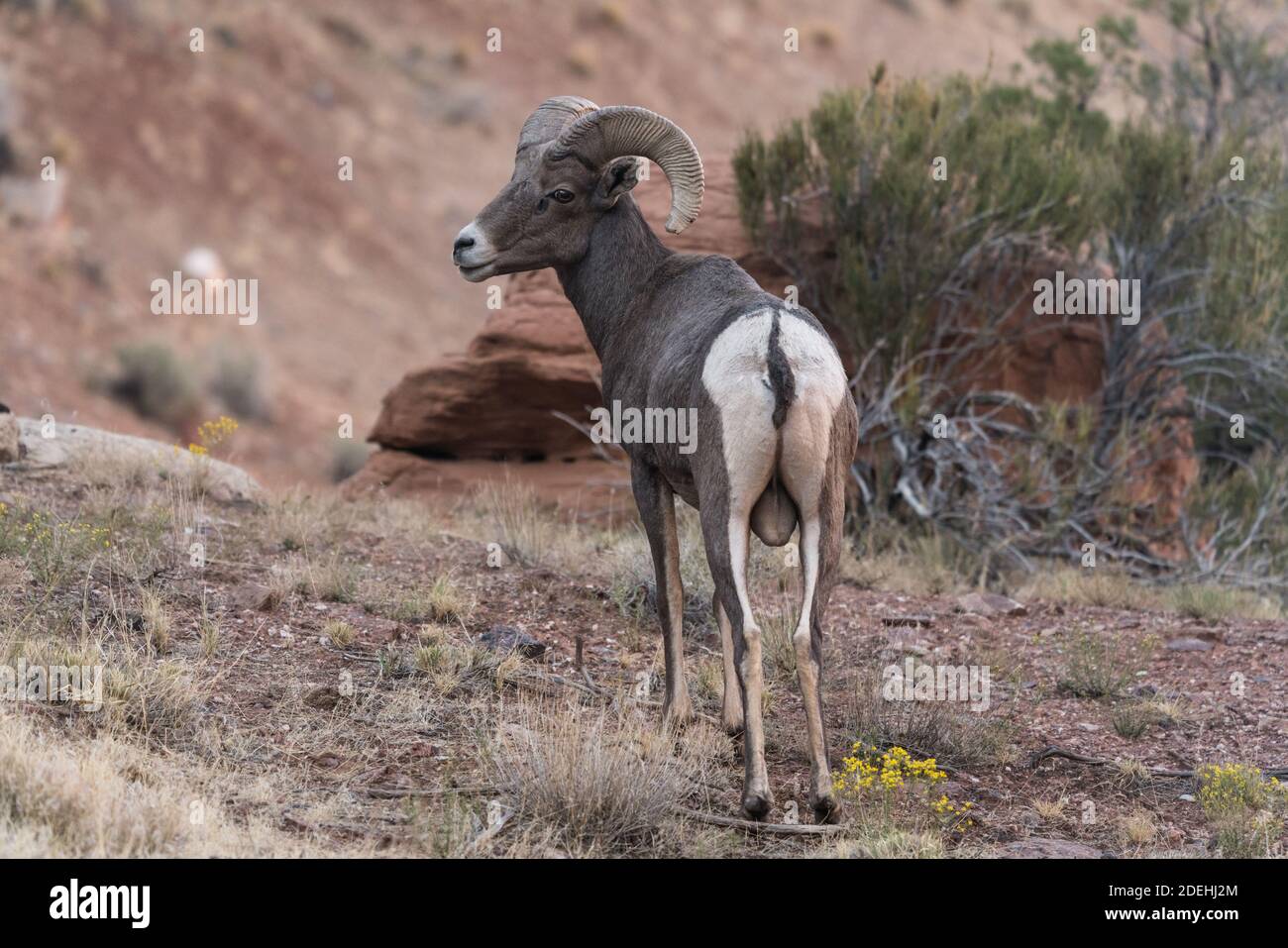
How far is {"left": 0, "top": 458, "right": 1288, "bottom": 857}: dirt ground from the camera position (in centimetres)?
544

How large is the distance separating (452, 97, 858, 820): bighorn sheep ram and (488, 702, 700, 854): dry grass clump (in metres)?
0.38

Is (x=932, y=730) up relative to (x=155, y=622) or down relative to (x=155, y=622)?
down

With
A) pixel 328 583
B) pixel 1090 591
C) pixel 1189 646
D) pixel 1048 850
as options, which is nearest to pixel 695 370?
pixel 1048 850

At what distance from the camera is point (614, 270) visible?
6.91m

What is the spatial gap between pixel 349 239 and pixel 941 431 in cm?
2249

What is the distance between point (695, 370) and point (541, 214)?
1.54m

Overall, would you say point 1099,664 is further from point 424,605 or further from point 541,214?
point 541,214

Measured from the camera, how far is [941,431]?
11.6 meters

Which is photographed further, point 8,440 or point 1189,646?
point 8,440

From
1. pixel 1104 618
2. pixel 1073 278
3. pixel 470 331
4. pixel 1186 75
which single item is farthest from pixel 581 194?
pixel 470 331

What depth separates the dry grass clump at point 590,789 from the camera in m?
5.36

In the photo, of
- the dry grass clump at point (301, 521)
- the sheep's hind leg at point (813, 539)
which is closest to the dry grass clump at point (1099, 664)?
the sheep's hind leg at point (813, 539)

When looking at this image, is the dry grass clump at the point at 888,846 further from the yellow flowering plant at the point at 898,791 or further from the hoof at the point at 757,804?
the hoof at the point at 757,804

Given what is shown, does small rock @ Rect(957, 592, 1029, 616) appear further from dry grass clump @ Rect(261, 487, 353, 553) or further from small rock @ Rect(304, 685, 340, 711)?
small rock @ Rect(304, 685, 340, 711)
